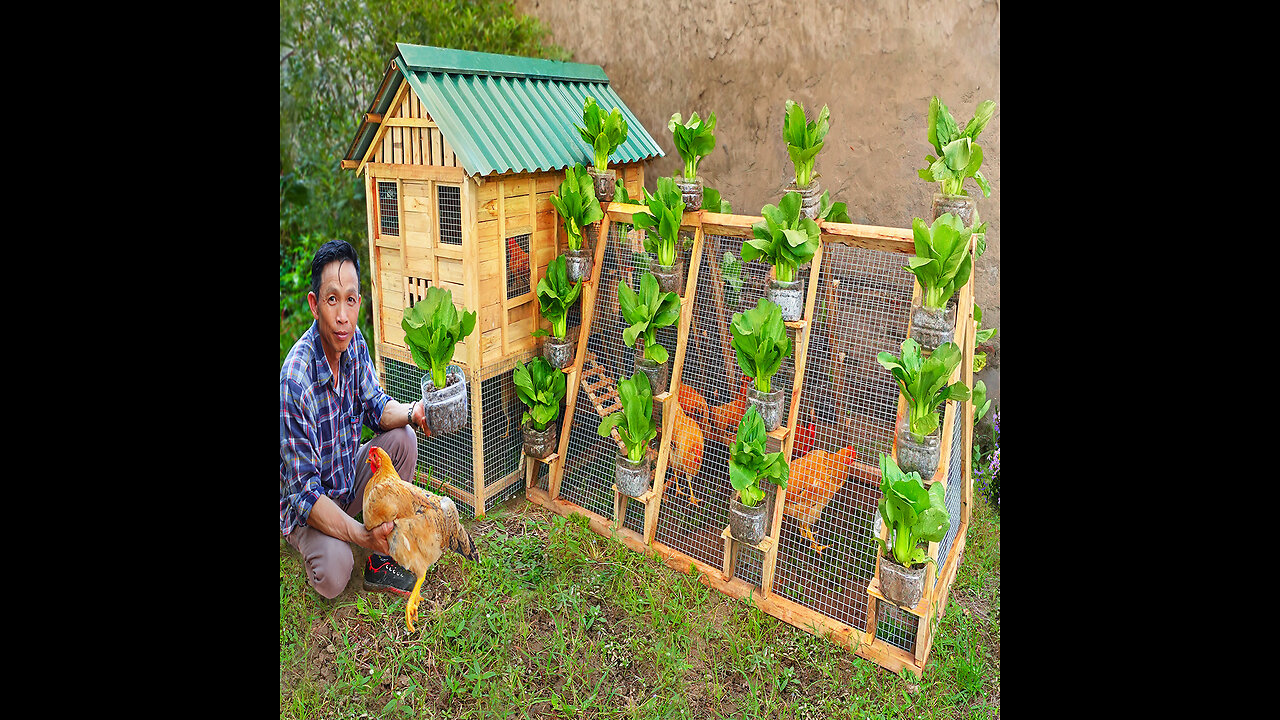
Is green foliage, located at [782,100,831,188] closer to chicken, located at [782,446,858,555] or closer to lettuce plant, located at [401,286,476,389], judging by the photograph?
chicken, located at [782,446,858,555]

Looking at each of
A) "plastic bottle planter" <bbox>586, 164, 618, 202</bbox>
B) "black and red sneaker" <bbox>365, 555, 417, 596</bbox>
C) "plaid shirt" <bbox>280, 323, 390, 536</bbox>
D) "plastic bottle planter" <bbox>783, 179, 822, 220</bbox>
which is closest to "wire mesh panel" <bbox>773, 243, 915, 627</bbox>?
"plastic bottle planter" <bbox>783, 179, 822, 220</bbox>

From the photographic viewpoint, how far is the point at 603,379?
4219 mm

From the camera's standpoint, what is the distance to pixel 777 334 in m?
3.45

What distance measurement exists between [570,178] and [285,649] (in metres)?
2.42

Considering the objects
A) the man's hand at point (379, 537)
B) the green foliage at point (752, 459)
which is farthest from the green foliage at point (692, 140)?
the man's hand at point (379, 537)

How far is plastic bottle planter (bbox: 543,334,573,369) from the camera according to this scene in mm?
4137

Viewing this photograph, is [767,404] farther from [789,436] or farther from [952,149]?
[952,149]

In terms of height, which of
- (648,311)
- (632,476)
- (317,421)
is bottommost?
(632,476)

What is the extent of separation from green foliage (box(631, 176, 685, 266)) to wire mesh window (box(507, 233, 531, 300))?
1.91 ft

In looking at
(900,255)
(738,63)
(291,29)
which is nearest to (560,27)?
(738,63)

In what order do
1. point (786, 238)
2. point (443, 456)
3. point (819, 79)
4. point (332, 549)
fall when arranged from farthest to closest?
1. point (819, 79)
2. point (443, 456)
3. point (786, 238)
4. point (332, 549)

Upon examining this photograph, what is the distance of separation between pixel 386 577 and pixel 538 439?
4.06ft

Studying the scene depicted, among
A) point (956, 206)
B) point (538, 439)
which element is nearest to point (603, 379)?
point (538, 439)

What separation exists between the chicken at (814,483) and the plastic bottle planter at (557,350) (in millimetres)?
1289
